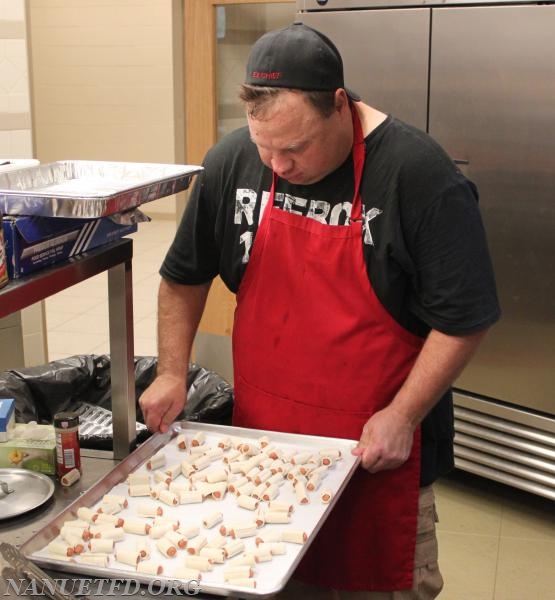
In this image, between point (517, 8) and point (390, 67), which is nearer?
point (517, 8)

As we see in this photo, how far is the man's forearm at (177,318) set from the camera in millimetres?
1979

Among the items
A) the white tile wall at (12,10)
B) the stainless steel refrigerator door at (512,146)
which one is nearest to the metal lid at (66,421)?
the stainless steel refrigerator door at (512,146)

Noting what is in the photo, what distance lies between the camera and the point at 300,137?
1.68m

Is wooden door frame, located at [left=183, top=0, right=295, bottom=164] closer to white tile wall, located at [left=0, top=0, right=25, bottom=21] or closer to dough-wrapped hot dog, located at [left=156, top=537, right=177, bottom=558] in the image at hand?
white tile wall, located at [left=0, top=0, right=25, bottom=21]

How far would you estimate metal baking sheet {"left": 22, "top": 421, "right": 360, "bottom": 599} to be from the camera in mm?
1349

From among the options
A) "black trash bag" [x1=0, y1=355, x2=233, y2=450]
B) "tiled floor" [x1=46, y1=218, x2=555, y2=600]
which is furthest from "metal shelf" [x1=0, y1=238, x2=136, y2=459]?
"tiled floor" [x1=46, y1=218, x2=555, y2=600]

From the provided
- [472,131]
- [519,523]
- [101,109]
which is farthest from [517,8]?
[101,109]

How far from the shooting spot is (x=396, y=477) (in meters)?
1.86

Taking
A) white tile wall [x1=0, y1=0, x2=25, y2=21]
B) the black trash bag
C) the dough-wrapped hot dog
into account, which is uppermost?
white tile wall [x1=0, y1=0, x2=25, y2=21]

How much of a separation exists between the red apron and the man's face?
0.21ft

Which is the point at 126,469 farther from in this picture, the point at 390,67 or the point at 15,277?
the point at 390,67

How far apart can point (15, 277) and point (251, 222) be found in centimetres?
64

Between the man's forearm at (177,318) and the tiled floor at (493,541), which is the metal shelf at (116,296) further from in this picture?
the tiled floor at (493,541)

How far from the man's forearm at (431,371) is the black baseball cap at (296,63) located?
1.77 feet
